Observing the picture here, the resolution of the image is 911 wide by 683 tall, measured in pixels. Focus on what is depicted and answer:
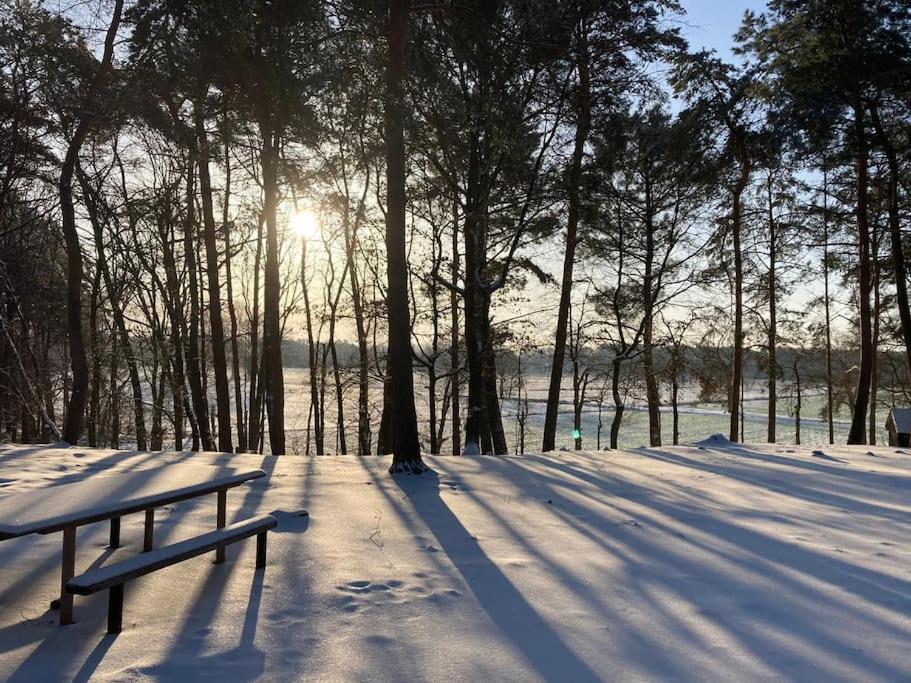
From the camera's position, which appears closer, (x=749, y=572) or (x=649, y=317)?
(x=749, y=572)

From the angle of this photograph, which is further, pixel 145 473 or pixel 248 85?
pixel 248 85

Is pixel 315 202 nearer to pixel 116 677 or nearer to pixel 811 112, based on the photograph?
pixel 811 112

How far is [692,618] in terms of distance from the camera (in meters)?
3.13

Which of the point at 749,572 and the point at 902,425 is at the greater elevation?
the point at 749,572

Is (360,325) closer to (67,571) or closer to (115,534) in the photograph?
(115,534)

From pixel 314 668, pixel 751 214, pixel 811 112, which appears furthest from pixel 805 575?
pixel 751 214

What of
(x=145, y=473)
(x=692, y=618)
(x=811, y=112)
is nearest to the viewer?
(x=692, y=618)

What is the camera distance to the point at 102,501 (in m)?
4.51

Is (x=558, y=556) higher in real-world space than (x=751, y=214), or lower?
lower

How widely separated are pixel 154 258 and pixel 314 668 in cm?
1733

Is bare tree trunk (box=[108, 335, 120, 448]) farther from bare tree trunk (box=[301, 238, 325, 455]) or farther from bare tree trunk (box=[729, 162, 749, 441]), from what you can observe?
bare tree trunk (box=[729, 162, 749, 441])

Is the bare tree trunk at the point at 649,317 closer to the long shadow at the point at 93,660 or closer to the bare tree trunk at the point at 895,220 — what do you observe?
the bare tree trunk at the point at 895,220

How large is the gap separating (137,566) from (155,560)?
4.2 inches

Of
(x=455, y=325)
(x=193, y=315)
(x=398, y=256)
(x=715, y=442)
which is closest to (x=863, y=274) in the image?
(x=715, y=442)
